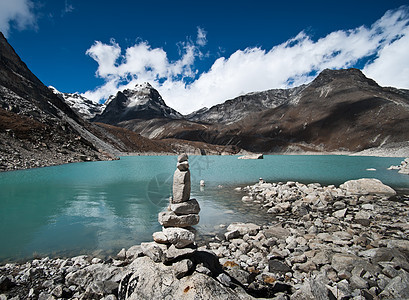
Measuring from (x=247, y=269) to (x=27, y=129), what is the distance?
56336 millimetres

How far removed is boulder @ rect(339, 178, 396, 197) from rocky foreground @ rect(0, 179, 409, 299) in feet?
31.3

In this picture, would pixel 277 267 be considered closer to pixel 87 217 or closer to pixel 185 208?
pixel 185 208

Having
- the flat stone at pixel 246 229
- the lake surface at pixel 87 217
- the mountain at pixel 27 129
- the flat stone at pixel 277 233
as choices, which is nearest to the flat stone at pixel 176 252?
the lake surface at pixel 87 217

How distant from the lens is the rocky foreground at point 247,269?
16.7ft

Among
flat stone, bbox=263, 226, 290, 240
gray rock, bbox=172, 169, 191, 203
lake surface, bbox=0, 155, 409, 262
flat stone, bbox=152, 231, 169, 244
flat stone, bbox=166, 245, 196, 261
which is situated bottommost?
lake surface, bbox=0, 155, 409, 262

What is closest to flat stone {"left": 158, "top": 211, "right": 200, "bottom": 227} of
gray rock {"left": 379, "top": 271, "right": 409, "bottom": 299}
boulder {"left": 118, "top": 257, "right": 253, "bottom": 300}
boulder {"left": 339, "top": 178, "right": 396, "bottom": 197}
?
boulder {"left": 118, "top": 257, "right": 253, "bottom": 300}

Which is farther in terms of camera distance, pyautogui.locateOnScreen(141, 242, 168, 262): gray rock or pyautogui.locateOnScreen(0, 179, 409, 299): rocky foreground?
pyautogui.locateOnScreen(141, 242, 168, 262): gray rock

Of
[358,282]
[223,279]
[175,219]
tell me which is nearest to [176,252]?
[223,279]

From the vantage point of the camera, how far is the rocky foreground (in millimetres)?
5090

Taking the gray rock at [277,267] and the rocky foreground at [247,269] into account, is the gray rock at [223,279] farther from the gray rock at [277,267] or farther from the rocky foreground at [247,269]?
the gray rock at [277,267]

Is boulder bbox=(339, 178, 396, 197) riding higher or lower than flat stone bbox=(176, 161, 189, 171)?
lower

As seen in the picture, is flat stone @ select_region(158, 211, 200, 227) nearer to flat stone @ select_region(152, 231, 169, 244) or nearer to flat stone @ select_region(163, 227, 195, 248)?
flat stone @ select_region(152, 231, 169, 244)

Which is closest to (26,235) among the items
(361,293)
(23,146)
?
(361,293)

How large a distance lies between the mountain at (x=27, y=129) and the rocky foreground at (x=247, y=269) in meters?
39.2
